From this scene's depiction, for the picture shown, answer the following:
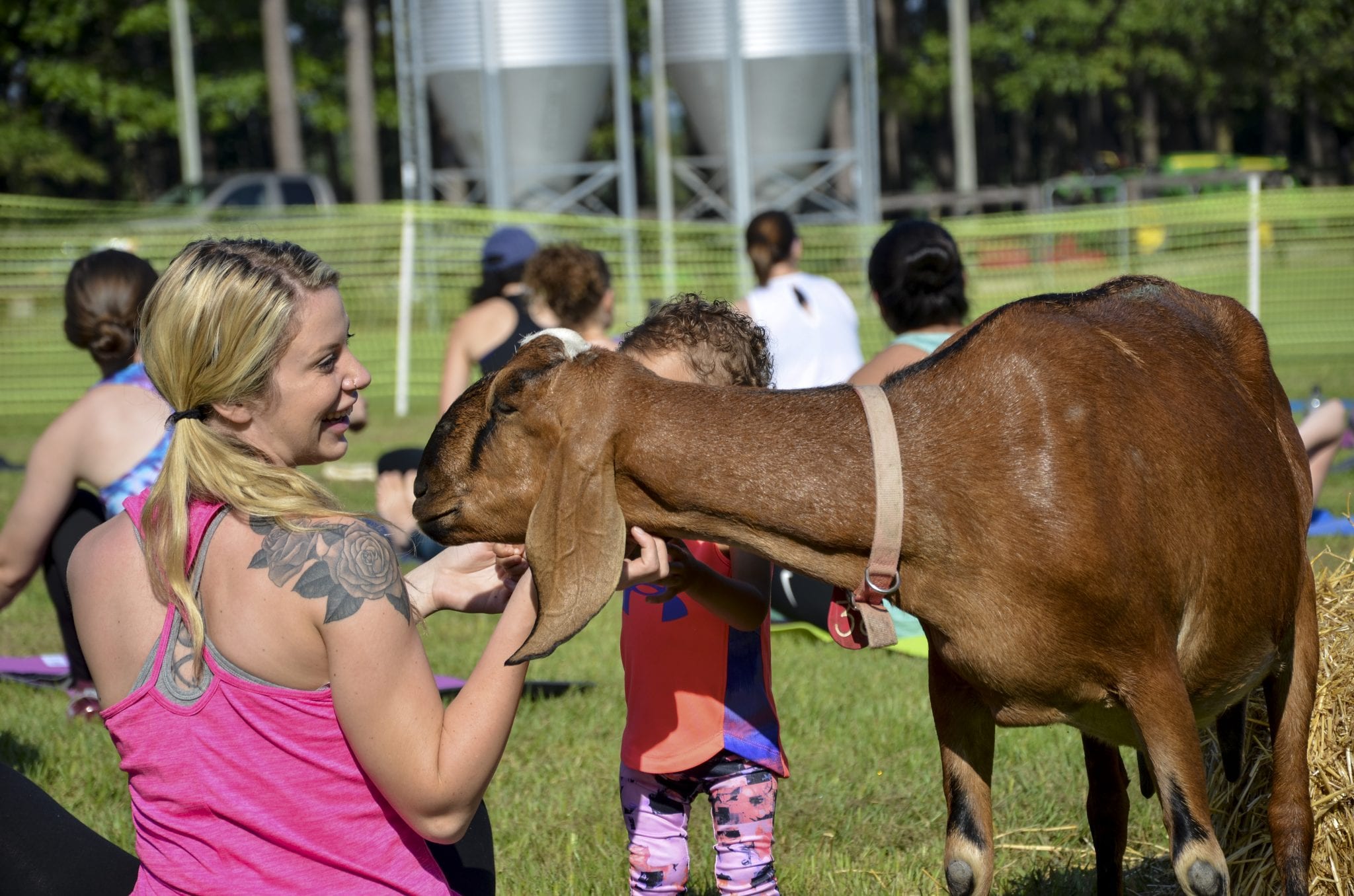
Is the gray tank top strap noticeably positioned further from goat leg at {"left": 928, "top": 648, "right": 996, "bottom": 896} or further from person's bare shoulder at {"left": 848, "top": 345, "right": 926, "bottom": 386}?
person's bare shoulder at {"left": 848, "top": 345, "right": 926, "bottom": 386}

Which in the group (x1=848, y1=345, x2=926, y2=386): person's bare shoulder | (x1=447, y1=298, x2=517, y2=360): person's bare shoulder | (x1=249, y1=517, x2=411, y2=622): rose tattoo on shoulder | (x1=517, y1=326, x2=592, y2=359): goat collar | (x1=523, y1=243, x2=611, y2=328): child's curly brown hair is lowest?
(x1=249, y1=517, x2=411, y2=622): rose tattoo on shoulder

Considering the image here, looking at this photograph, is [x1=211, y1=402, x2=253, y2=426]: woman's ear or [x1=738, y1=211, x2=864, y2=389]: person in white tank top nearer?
[x1=211, y1=402, x2=253, y2=426]: woman's ear

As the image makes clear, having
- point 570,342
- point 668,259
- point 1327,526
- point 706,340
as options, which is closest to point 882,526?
point 570,342

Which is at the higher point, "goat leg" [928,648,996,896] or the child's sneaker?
"goat leg" [928,648,996,896]

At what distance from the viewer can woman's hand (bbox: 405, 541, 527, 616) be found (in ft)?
10.6

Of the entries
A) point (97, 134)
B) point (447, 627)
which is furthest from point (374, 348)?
point (97, 134)

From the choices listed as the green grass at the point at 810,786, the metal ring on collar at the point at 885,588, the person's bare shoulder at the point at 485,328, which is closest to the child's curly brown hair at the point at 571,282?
the person's bare shoulder at the point at 485,328

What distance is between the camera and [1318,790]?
3844mm

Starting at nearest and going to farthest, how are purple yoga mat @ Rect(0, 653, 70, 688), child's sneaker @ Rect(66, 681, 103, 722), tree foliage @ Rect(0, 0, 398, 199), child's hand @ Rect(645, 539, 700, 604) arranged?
child's hand @ Rect(645, 539, 700, 604)
child's sneaker @ Rect(66, 681, 103, 722)
purple yoga mat @ Rect(0, 653, 70, 688)
tree foliage @ Rect(0, 0, 398, 199)

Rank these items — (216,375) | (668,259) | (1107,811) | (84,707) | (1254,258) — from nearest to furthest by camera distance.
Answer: (216,375) < (1107,811) < (84,707) < (1254,258) < (668,259)

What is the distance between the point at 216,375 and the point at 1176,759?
205cm

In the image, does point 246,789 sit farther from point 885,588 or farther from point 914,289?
point 914,289

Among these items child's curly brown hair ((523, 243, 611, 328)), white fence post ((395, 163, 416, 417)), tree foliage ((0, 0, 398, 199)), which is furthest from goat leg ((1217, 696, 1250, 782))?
tree foliage ((0, 0, 398, 199))

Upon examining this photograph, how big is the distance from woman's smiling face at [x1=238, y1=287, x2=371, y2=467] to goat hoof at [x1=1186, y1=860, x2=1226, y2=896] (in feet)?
6.56
